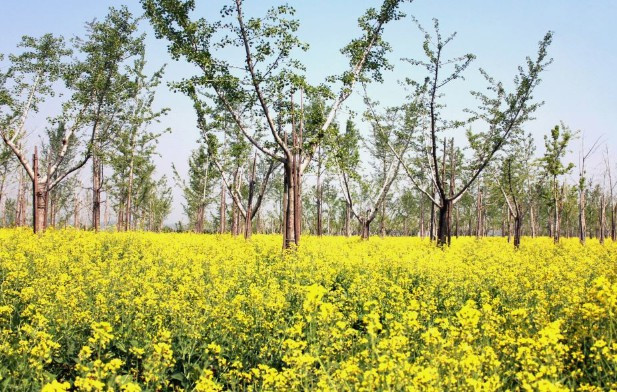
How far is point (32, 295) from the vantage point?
706cm

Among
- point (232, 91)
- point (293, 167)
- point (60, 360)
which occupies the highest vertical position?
point (232, 91)

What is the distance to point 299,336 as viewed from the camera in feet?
18.6

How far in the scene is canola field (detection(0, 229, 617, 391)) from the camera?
12.3 ft

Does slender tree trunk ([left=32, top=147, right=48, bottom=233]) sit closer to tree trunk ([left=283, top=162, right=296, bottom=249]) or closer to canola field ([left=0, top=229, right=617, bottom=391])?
canola field ([left=0, top=229, right=617, bottom=391])

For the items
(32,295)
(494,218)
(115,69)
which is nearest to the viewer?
(32,295)

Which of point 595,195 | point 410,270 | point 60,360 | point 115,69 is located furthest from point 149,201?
point 595,195

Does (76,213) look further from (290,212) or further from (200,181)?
(290,212)

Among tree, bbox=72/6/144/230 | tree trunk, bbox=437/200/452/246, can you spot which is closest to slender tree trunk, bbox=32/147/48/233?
tree, bbox=72/6/144/230

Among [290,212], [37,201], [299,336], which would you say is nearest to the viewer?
[299,336]

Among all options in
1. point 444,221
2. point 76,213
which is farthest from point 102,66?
point 76,213

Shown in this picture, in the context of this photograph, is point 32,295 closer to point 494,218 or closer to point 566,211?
point 566,211

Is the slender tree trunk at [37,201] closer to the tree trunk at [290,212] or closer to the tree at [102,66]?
the tree at [102,66]

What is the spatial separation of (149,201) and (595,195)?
191ft

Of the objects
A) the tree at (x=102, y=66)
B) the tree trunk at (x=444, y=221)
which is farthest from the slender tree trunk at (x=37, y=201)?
the tree trunk at (x=444, y=221)
